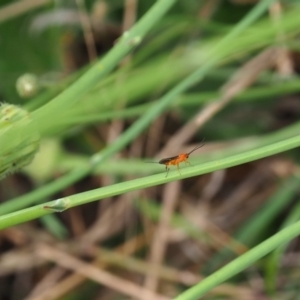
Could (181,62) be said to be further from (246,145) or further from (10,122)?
(10,122)

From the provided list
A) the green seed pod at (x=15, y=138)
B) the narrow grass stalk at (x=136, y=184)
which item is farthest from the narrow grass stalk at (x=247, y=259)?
the green seed pod at (x=15, y=138)

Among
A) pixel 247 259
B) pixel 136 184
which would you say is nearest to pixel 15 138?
pixel 136 184

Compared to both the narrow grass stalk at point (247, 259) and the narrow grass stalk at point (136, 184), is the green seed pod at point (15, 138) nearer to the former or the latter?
the narrow grass stalk at point (136, 184)

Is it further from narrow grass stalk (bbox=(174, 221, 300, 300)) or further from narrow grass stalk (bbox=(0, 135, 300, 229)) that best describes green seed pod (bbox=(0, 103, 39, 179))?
narrow grass stalk (bbox=(174, 221, 300, 300))

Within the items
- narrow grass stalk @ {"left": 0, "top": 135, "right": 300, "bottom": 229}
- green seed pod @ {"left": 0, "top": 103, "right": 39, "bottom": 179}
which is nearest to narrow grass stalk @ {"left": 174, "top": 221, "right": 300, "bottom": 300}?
narrow grass stalk @ {"left": 0, "top": 135, "right": 300, "bottom": 229}

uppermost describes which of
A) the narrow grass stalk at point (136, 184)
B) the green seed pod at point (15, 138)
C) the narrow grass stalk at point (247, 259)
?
the green seed pod at point (15, 138)

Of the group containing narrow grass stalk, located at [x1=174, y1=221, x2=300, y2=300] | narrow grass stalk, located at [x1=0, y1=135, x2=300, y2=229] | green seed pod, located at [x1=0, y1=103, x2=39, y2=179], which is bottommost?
narrow grass stalk, located at [x1=174, y1=221, x2=300, y2=300]

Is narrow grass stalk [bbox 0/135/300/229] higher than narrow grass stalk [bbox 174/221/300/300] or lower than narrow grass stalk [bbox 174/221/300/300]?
higher

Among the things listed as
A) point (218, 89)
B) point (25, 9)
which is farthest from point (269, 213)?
point (25, 9)

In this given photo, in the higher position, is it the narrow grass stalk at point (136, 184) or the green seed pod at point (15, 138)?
the green seed pod at point (15, 138)
